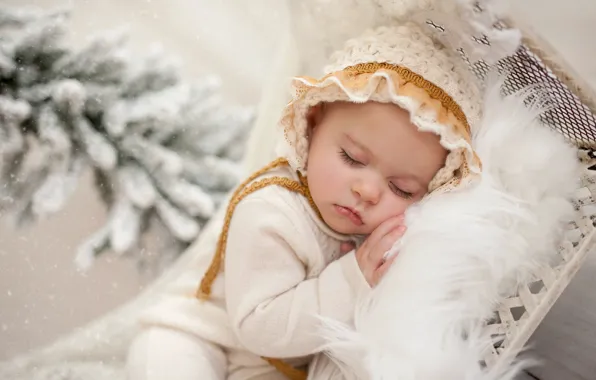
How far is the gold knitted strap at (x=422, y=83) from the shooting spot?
0.71m

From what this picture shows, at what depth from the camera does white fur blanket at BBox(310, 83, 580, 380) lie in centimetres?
63

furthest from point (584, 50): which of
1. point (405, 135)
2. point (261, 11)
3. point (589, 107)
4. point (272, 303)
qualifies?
point (261, 11)

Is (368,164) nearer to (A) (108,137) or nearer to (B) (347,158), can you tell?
(B) (347,158)

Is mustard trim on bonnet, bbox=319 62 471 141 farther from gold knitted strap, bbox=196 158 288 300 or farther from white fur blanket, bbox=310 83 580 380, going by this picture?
gold knitted strap, bbox=196 158 288 300

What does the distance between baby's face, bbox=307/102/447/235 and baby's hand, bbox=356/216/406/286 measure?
0.07 ft

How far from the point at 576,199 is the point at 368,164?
0.24 meters

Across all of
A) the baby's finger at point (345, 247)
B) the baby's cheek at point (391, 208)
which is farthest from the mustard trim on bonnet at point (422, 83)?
the baby's finger at point (345, 247)

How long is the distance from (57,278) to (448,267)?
62cm

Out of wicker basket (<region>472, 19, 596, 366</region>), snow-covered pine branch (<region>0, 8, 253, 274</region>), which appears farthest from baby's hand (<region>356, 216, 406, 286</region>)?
snow-covered pine branch (<region>0, 8, 253, 274</region>)

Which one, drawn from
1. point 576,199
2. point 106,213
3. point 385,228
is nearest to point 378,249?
point 385,228

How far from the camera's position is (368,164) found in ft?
2.42

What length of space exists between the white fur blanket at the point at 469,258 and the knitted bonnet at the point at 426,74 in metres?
0.03

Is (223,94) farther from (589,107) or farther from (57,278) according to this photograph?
(589,107)

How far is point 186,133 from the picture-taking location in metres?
1.12
